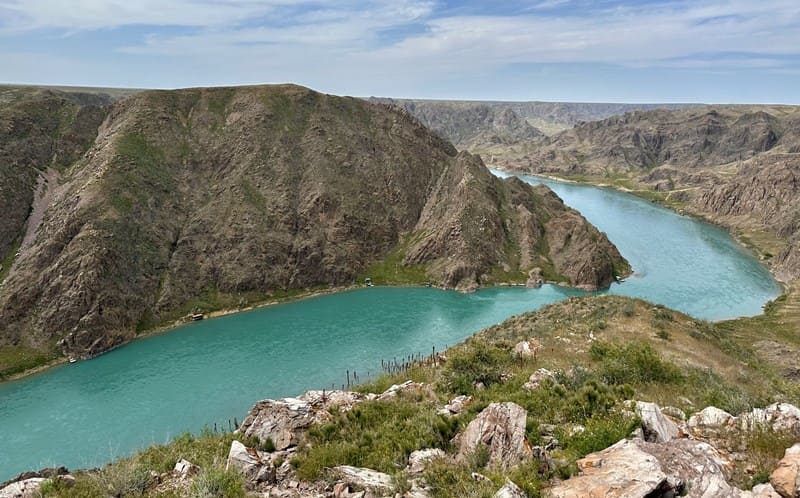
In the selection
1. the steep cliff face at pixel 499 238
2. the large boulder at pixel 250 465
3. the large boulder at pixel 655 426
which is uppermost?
the large boulder at pixel 655 426

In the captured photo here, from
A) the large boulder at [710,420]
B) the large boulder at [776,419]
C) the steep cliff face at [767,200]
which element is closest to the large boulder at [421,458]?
the large boulder at [710,420]

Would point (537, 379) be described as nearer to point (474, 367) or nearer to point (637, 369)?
point (474, 367)

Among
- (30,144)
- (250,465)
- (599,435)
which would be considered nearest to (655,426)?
(599,435)

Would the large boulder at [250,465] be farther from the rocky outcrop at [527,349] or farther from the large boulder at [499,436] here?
the rocky outcrop at [527,349]

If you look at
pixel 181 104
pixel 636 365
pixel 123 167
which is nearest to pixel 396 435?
pixel 636 365

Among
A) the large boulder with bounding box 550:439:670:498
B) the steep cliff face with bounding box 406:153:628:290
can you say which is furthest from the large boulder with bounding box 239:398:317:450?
the steep cliff face with bounding box 406:153:628:290

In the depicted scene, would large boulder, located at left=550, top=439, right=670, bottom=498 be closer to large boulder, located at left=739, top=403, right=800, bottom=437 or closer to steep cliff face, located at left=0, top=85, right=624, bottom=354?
large boulder, located at left=739, top=403, right=800, bottom=437
